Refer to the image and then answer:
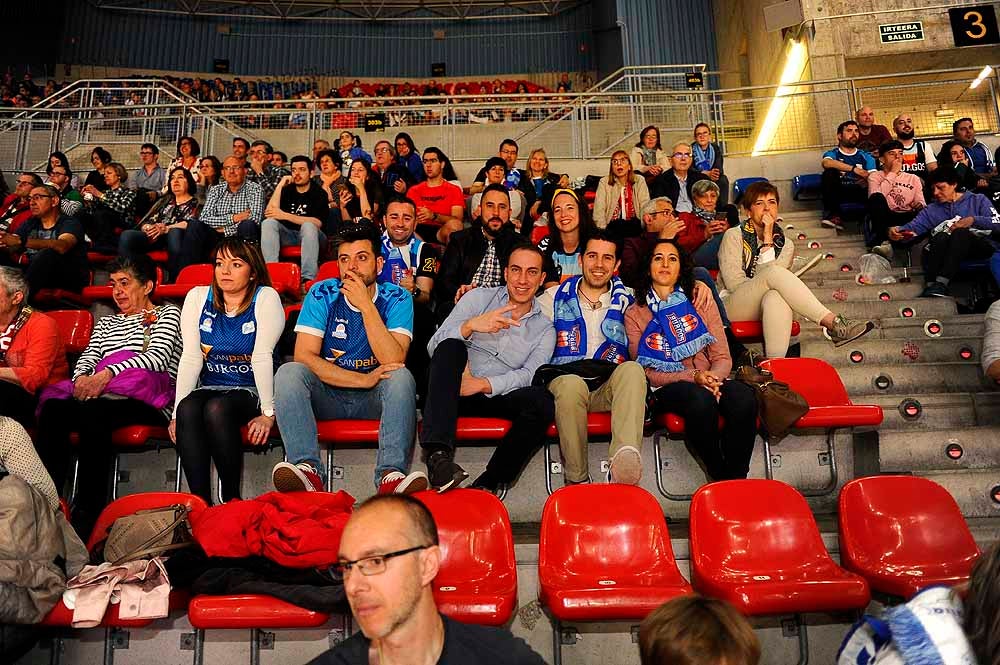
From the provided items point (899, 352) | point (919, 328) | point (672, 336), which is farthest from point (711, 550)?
point (919, 328)

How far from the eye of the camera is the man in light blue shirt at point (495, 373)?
9.68 ft

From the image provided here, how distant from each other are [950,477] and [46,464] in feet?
11.7

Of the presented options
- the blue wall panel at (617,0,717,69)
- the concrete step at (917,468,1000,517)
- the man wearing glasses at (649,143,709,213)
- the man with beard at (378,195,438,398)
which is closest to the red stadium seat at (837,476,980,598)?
the concrete step at (917,468,1000,517)

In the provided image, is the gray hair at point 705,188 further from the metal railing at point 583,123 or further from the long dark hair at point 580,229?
the metal railing at point 583,123

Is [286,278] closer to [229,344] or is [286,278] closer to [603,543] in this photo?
[229,344]

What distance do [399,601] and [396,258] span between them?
3.00m

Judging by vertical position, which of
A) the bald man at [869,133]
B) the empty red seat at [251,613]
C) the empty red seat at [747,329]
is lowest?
the empty red seat at [251,613]

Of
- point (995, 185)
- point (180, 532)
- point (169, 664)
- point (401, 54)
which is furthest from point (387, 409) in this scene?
point (401, 54)

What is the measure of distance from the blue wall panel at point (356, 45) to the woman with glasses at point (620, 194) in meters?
10.3

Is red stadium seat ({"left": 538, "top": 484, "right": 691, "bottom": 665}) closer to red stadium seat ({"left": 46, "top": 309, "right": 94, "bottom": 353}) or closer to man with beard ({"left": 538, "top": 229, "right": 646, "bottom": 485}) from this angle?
man with beard ({"left": 538, "top": 229, "right": 646, "bottom": 485})

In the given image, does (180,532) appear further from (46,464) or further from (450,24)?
(450,24)

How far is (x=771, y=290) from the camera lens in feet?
12.8

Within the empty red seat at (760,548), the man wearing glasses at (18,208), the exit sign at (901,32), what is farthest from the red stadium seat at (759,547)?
the exit sign at (901,32)

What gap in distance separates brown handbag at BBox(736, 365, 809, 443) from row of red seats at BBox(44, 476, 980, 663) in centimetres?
35
